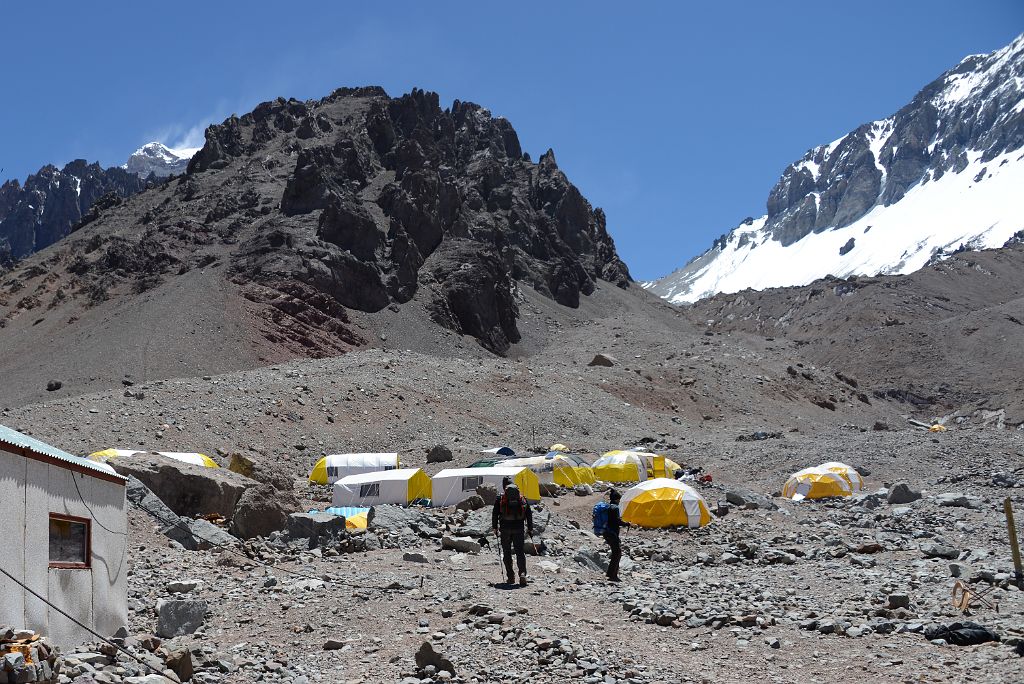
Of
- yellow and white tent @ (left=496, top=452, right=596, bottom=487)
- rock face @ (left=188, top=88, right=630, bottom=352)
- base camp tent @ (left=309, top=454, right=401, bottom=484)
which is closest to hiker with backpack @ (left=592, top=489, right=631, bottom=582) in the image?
yellow and white tent @ (left=496, top=452, right=596, bottom=487)

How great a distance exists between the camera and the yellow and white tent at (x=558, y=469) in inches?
1462

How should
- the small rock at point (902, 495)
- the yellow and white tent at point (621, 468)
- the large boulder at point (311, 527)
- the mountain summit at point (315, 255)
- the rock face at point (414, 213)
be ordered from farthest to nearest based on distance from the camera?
the rock face at point (414, 213)
the mountain summit at point (315, 255)
the yellow and white tent at point (621, 468)
the small rock at point (902, 495)
the large boulder at point (311, 527)

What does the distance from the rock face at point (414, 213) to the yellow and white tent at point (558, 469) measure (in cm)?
5182

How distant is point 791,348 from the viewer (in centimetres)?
11044

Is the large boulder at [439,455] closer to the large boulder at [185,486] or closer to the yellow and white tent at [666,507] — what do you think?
the yellow and white tent at [666,507]

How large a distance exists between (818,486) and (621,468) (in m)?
9.41

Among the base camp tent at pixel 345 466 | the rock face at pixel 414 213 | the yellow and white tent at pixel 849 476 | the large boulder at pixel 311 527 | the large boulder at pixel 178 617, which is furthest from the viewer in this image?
the rock face at pixel 414 213

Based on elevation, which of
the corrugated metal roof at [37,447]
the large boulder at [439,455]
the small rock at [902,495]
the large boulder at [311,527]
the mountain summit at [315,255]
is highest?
the mountain summit at [315,255]

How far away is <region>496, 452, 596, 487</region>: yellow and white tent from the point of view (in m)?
37.1

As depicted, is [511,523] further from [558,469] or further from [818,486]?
[558,469]

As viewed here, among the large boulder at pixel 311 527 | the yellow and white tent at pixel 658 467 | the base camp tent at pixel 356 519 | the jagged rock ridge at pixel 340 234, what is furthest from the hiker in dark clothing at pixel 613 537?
the jagged rock ridge at pixel 340 234

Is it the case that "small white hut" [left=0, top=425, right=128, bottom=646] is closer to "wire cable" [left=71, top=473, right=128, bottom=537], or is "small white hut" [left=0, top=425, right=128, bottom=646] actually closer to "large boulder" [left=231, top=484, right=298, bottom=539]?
"wire cable" [left=71, top=473, right=128, bottom=537]

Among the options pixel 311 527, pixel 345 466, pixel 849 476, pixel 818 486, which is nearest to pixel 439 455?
pixel 345 466

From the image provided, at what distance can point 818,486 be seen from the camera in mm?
34562
